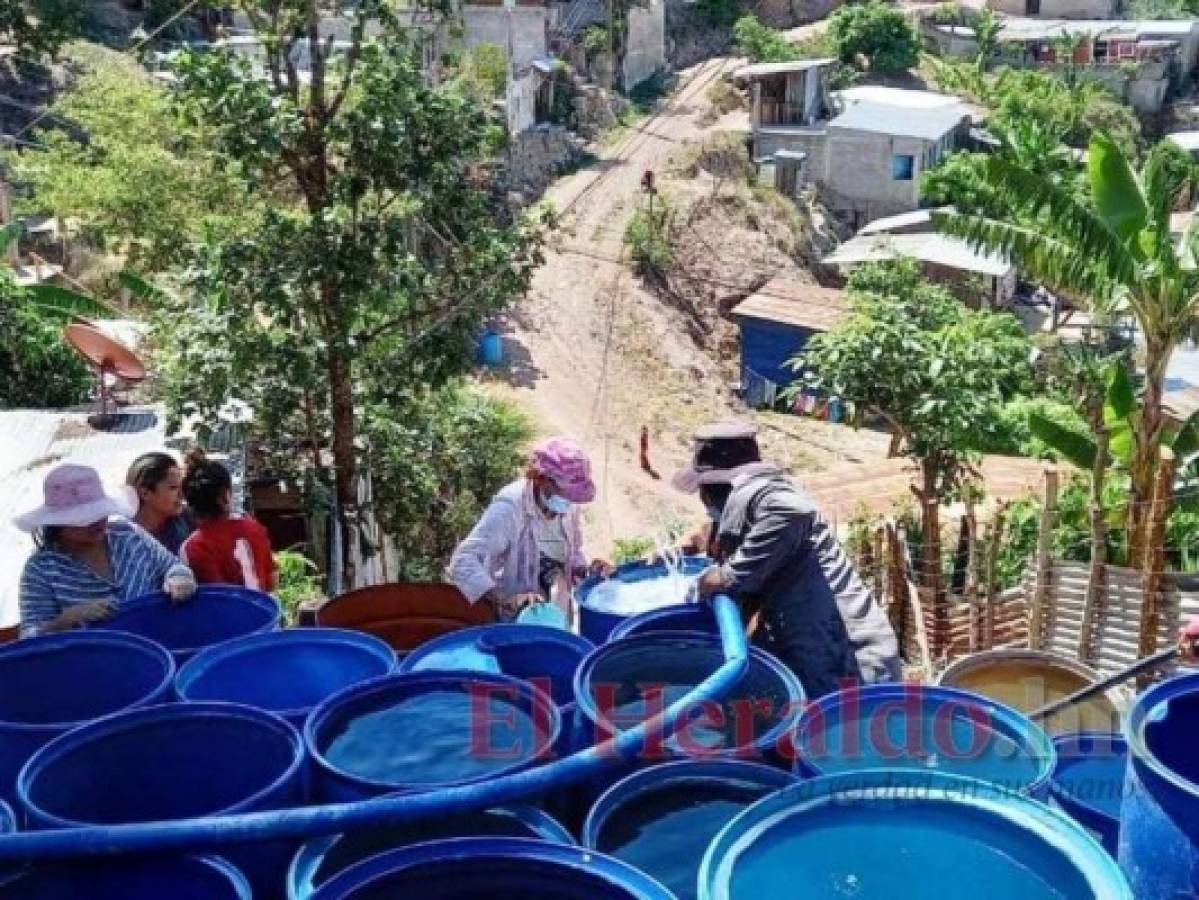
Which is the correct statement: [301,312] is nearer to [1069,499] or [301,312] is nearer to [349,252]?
[349,252]

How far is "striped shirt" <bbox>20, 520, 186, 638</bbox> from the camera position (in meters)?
A: 3.31

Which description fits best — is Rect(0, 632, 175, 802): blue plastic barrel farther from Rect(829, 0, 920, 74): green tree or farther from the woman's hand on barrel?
Rect(829, 0, 920, 74): green tree

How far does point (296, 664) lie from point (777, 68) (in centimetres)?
2741

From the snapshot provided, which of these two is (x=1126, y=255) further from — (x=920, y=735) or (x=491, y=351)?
(x=491, y=351)

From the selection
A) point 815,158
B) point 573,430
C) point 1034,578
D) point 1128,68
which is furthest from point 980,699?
point 1128,68

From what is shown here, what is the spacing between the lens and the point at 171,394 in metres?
6.64

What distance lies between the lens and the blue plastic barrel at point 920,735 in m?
2.36

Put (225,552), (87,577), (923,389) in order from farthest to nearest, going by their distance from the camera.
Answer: (923,389) → (225,552) → (87,577)

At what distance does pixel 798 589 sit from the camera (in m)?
→ 3.18

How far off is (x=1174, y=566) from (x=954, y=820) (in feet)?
25.4

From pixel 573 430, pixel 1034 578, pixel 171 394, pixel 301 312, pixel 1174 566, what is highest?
pixel 301 312

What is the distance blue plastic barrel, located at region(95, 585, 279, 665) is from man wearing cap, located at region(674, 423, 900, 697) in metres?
1.11

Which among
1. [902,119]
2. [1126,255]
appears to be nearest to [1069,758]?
[1126,255]

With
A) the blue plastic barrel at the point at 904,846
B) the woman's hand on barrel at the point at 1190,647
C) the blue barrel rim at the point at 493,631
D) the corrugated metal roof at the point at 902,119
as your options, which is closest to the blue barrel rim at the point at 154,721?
the blue barrel rim at the point at 493,631
